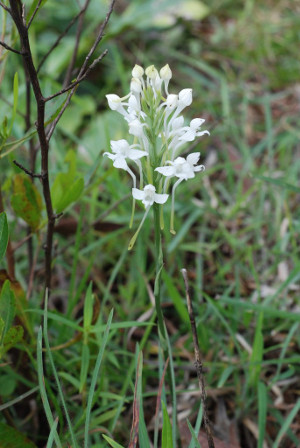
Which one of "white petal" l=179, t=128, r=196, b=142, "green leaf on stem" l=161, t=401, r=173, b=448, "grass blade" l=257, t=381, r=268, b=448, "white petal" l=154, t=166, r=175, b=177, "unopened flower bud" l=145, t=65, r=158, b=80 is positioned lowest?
"grass blade" l=257, t=381, r=268, b=448

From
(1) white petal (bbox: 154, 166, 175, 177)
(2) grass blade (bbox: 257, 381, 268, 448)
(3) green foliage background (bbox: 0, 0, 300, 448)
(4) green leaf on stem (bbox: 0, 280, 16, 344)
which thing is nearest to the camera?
(1) white petal (bbox: 154, 166, 175, 177)

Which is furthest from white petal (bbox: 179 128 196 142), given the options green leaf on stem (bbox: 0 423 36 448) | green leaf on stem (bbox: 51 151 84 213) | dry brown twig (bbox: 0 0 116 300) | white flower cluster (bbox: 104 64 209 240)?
green leaf on stem (bbox: 0 423 36 448)

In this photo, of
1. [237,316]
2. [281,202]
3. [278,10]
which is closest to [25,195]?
[237,316]

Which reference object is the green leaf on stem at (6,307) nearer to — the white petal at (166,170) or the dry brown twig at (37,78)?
the dry brown twig at (37,78)

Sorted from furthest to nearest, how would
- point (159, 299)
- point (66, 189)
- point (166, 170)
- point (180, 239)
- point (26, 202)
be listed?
point (180, 239) < point (66, 189) < point (26, 202) < point (159, 299) < point (166, 170)

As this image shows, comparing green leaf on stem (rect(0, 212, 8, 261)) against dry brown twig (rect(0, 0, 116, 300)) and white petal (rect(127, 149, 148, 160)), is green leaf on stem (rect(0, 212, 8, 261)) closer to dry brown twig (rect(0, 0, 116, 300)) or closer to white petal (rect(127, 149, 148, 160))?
dry brown twig (rect(0, 0, 116, 300))

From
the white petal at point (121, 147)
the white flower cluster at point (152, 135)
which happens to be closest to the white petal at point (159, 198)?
the white flower cluster at point (152, 135)

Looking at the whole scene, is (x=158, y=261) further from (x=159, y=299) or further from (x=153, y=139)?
(x=153, y=139)

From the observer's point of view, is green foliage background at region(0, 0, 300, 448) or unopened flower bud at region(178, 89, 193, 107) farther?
green foliage background at region(0, 0, 300, 448)

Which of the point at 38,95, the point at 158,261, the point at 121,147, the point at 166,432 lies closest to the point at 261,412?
the point at 166,432

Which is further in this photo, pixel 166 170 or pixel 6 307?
pixel 6 307

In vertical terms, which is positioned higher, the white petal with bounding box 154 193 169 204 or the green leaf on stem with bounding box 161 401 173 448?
the white petal with bounding box 154 193 169 204
